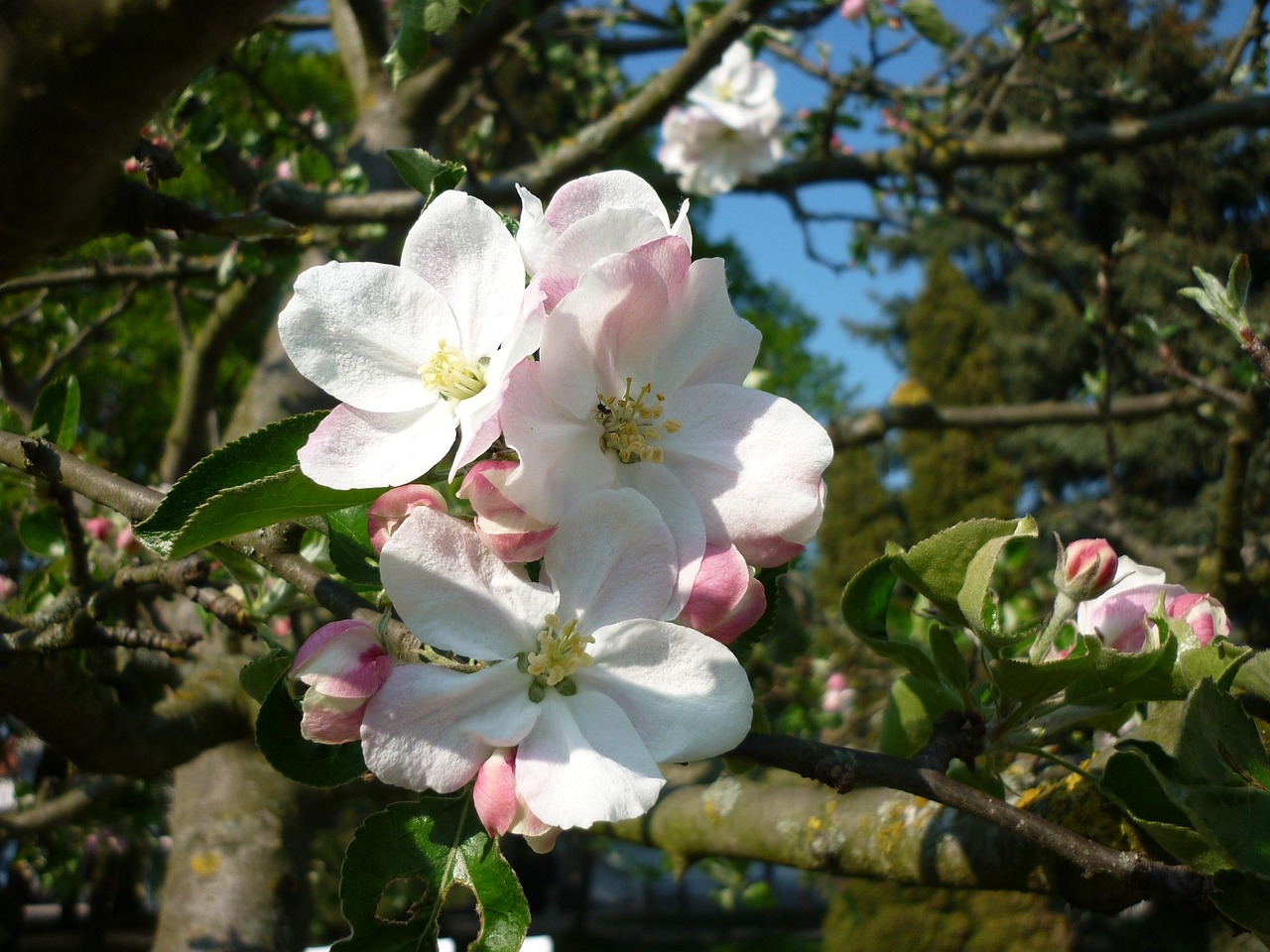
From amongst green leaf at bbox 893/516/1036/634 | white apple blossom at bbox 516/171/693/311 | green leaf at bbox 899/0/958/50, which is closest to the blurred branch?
green leaf at bbox 899/0/958/50

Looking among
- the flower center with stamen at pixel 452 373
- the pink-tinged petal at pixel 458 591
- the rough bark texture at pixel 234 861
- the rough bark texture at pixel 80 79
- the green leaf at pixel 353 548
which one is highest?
the rough bark texture at pixel 80 79

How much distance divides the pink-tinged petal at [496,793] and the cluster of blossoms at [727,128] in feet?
10.7

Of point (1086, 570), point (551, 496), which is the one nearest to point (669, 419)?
point (551, 496)

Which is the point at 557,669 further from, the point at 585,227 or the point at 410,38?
the point at 410,38

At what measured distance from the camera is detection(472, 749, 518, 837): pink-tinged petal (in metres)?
0.73

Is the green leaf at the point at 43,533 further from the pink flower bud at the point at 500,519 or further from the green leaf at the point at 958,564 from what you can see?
the green leaf at the point at 958,564

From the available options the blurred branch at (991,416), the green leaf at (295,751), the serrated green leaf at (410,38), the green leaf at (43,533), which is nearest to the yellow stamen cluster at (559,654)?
the green leaf at (295,751)

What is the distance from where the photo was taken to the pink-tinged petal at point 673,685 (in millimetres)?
746

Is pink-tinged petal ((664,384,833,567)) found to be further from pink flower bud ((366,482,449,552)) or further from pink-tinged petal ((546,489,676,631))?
pink flower bud ((366,482,449,552))

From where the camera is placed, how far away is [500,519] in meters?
0.74

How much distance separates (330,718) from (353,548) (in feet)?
0.70

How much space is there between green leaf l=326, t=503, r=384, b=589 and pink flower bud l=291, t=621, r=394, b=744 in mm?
133

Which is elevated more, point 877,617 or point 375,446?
point 375,446

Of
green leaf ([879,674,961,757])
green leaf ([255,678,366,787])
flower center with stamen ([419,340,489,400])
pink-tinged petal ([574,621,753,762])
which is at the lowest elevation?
green leaf ([879,674,961,757])
